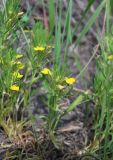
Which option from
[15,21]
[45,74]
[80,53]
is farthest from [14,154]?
[80,53]

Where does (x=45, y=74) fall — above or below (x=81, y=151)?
above

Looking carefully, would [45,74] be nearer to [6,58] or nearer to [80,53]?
[6,58]

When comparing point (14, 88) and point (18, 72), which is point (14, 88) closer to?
point (14, 88)

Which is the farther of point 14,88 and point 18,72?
point 18,72

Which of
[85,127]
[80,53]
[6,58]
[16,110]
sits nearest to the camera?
[6,58]

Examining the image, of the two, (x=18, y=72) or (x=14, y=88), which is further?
(x=18, y=72)

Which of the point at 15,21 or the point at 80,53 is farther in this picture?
the point at 80,53

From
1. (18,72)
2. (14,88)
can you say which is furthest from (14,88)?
(18,72)

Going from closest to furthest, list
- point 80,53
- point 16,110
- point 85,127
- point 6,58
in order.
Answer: point 6,58 → point 16,110 → point 85,127 → point 80,53

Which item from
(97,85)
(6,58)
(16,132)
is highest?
(6,58)
